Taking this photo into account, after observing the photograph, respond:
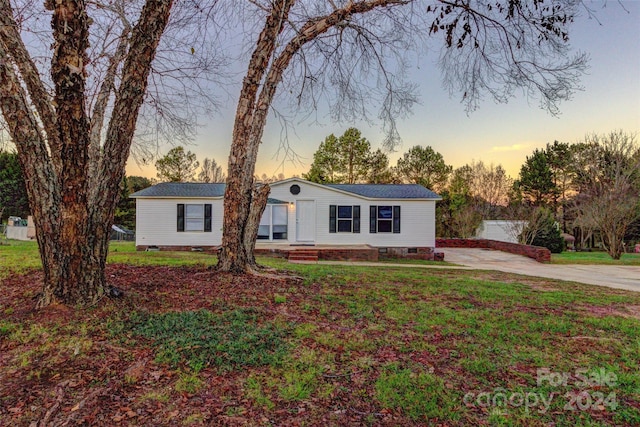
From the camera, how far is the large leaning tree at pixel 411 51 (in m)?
5.48

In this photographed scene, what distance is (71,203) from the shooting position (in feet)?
11.3

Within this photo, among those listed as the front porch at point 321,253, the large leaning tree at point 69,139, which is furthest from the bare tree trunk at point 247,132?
the front porch at point 321,253

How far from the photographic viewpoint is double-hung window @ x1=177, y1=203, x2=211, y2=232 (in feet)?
49.5

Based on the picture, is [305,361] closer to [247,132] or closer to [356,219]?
[247,132]

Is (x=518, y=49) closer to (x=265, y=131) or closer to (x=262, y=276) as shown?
(x=265, y=131)

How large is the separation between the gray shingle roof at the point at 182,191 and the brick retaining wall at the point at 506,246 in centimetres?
1362

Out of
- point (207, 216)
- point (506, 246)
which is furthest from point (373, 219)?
point (506, 246)

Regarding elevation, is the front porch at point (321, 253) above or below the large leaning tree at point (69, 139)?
below

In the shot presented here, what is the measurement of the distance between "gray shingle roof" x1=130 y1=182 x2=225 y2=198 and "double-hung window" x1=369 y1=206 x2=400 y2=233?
6708 mm

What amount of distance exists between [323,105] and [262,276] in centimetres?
395

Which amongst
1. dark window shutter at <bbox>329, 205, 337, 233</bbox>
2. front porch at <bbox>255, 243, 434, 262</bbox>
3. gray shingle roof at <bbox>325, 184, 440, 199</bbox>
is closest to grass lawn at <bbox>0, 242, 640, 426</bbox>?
front porch at <bbox>255, 243, 434, 262</bbox>

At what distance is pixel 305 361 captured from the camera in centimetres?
288

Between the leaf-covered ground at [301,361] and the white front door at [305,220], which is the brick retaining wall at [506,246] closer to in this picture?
the white front door at [305,220]

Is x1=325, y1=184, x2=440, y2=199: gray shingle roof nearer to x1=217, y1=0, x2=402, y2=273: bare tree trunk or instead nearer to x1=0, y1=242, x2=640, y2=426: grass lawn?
x1=217, y1=0, x2=402, y2=273: bare tree trunk
